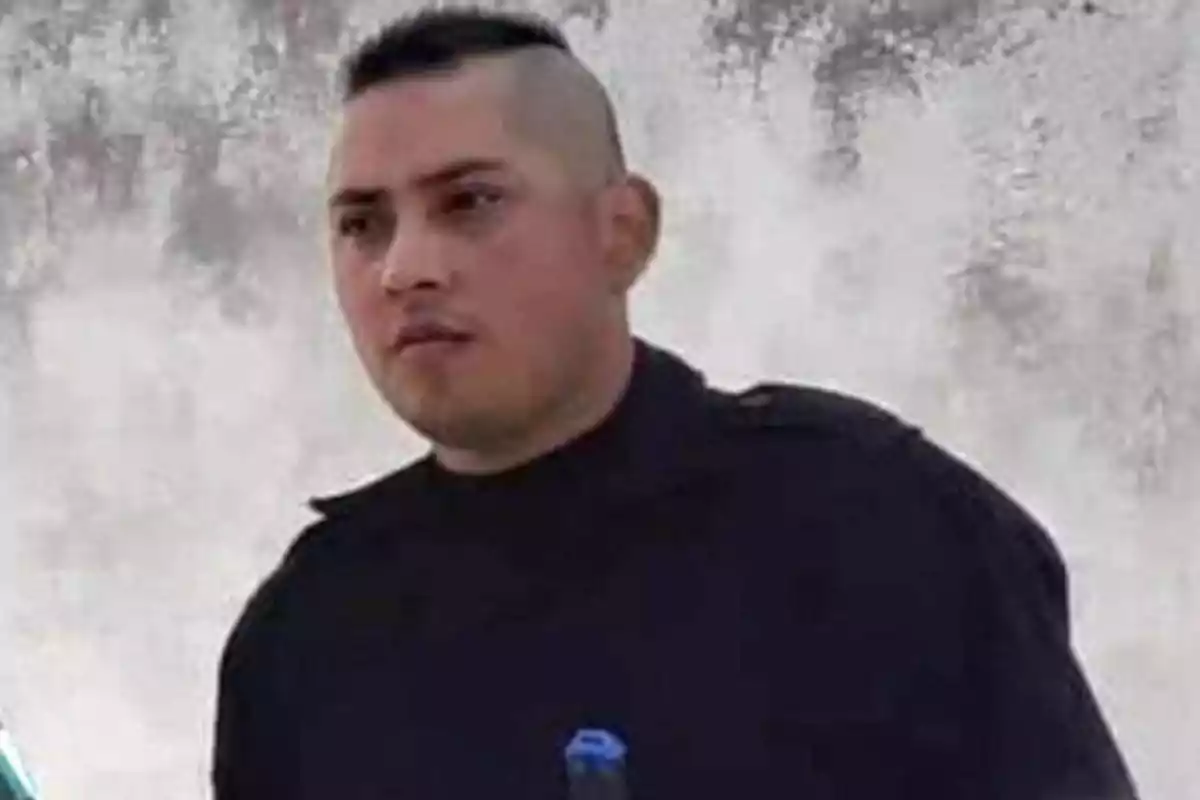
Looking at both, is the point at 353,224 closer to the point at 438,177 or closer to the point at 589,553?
the point at 438,177

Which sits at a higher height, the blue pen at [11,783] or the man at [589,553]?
the man at [589,553]

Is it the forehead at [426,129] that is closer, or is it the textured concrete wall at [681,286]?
the forehead at [426,129]

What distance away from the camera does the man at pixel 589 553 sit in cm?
125

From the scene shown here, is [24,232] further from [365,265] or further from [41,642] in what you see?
[365,265]

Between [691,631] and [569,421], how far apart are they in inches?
5.2

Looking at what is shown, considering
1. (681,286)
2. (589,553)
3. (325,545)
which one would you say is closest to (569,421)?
(589,553)

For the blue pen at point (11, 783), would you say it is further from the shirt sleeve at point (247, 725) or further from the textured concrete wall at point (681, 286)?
the textured concrete wall at point (681, 286)

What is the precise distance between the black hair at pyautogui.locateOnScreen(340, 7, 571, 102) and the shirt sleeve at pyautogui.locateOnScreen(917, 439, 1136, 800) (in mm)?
328

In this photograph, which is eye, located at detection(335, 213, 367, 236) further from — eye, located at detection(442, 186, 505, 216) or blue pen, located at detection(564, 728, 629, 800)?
blue pen, located at detection(564, 728, 629, 800)

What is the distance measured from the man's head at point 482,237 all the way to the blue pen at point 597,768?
0.55 feet

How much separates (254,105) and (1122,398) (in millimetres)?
948

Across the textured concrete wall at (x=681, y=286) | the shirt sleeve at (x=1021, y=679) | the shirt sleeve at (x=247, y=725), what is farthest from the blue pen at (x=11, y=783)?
the textured concrete wall at (x=681, y=286)

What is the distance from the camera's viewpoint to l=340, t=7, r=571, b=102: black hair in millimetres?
1332

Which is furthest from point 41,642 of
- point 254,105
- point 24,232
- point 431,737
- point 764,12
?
point 431,737
